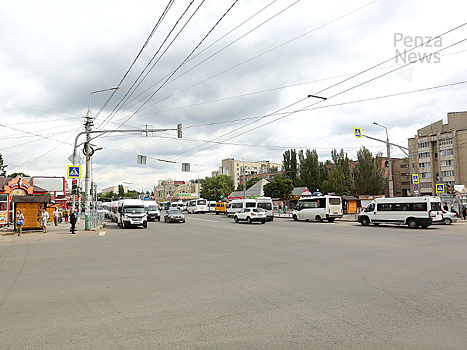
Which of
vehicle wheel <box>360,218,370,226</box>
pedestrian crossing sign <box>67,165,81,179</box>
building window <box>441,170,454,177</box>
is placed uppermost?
building window <box>441,170,454,177</box>

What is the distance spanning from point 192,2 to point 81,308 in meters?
8.75

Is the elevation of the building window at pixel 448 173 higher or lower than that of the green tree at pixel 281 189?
higher

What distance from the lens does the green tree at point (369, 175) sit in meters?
67.1

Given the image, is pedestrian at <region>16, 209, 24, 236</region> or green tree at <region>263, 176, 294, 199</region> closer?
pedestrian at <region>16, 209, 24, 236</region>

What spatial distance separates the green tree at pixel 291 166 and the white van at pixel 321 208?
4294 centimetres

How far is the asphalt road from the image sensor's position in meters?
4.32

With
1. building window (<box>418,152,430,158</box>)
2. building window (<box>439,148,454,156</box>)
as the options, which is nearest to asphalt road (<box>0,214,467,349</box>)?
building window (<box>439,148,454,156</box>)

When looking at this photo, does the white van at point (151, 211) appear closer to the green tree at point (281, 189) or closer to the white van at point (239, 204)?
the white van at point (239, 204)

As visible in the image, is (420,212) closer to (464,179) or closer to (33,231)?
(33,231)

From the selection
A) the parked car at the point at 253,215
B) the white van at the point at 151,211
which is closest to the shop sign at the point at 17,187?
the white van at the point at 151,211

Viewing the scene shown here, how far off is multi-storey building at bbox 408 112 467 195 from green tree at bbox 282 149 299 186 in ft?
82.4

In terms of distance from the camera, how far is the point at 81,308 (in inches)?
225

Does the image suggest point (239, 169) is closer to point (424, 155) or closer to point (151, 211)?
point (424, 155)

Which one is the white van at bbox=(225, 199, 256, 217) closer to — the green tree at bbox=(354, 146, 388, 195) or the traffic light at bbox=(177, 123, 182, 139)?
the traffic light at bbox=(177, 123, 182, 139)
